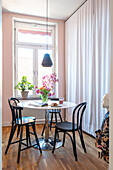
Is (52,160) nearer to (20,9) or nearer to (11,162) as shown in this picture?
A: (11,162)

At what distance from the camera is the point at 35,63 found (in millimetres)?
4285

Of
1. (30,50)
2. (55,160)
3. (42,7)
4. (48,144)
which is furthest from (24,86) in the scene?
(55,160)

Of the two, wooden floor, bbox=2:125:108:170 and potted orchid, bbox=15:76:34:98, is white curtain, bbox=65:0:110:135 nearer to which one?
wooden floor, bbox=2:125:108:170

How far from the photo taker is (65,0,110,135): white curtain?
2.58 m

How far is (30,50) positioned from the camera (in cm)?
425

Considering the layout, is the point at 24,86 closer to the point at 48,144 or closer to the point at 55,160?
the point at 48,144

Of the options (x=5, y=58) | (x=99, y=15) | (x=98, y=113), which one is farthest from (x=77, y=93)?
(x=5, y=58)

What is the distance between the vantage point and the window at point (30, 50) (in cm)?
415

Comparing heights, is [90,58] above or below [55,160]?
above

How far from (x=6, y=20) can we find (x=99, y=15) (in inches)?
97.9

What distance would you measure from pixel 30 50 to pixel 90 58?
1991 mm

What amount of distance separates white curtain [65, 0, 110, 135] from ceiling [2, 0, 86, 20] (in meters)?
0.19

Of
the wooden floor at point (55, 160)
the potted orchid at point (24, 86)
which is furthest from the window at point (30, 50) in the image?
the wooden floor at point (55, 160)

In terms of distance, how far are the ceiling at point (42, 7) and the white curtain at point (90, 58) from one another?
19 cm
